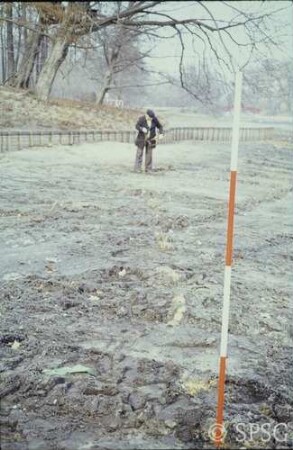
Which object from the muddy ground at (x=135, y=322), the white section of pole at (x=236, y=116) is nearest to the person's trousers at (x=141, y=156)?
the muddy ground at (x=135, y=322)

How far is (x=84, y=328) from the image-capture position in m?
5.14

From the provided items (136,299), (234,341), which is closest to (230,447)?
(234,341)

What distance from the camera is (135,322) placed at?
5.37m

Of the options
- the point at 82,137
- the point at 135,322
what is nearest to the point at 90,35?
the point at 135,322

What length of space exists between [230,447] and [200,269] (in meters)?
3.86

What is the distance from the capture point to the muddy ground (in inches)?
146

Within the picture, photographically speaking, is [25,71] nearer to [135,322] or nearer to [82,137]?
[82,137]

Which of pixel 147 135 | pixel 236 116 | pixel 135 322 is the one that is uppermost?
pixel 236 116

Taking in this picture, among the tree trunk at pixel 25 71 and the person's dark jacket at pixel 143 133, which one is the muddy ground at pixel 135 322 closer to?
A: the person's dark jacket at pixel 143 133

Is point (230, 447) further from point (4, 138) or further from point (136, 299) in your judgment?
point (4, 138)

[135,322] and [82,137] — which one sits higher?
[82,137]

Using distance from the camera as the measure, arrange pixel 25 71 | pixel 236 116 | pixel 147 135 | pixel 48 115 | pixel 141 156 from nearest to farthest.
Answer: pixel 236 116 → pixel 147 135 → pixel 141 156 → pixel 48 115 → pixel 25 71

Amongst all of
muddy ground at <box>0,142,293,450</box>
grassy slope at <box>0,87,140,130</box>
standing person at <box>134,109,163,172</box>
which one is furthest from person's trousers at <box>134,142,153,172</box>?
grassy slope at <box>0,87,140,130</box>

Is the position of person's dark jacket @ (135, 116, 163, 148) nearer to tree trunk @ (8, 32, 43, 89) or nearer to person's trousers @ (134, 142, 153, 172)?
person's trousers @ (134, 142, 153, 172)
